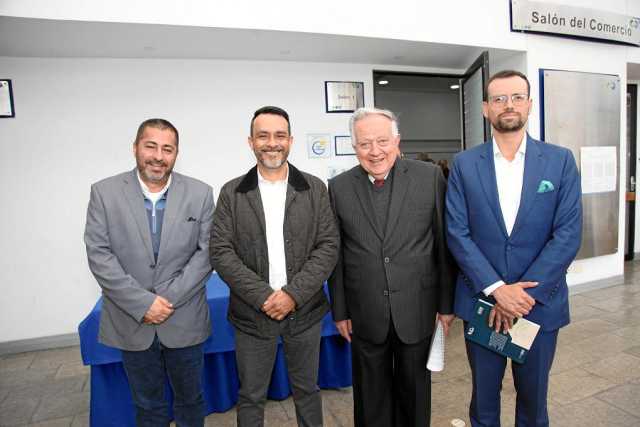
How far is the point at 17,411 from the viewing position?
2.72m

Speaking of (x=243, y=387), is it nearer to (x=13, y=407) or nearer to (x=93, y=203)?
(x=93, y=203)

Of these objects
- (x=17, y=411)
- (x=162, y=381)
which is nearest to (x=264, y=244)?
(x=162, y=381)

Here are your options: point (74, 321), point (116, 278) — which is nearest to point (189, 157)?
point (74, 321)

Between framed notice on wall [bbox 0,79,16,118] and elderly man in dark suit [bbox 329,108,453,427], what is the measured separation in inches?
140

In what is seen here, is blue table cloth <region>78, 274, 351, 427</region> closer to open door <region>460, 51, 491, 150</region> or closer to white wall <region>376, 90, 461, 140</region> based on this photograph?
open door <region>460, 51, 491, 150</region>

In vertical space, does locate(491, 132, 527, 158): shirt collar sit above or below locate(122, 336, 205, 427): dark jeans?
above

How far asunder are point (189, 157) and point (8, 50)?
69.0 inches

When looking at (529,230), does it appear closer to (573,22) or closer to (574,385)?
(574,385)

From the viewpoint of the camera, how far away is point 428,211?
1749 millimetres

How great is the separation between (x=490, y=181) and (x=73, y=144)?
3821 millimetres

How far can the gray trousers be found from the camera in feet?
5.74

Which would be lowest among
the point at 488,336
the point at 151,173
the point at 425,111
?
the point at 488,336

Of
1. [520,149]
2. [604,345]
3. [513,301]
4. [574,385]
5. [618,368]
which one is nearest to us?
[513,301]

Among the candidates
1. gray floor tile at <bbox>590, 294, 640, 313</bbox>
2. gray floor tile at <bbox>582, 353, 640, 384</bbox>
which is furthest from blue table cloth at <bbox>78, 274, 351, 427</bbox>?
gray floor tile at <bbox>590, 294, 640, 313</bbox>
